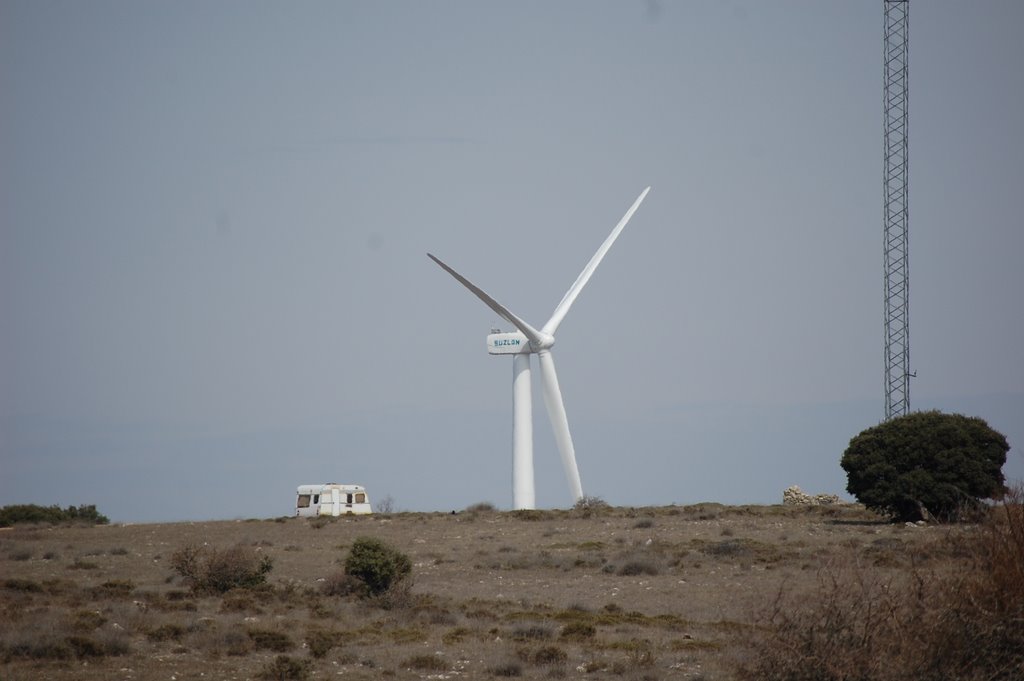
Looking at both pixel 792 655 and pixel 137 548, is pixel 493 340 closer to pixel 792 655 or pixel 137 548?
pixel 137 548

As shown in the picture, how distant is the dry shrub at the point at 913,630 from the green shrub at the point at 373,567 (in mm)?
19357

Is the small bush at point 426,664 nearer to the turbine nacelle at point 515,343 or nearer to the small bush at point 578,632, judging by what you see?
the small bush at point 578,632

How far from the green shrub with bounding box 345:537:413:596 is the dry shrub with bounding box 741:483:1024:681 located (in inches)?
762

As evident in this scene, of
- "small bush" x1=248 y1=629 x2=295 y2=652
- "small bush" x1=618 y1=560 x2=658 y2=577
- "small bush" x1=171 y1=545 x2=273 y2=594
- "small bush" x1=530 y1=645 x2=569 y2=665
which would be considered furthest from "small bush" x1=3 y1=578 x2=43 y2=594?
"small bush" x1=618 y1=560 x2=658 y2=577

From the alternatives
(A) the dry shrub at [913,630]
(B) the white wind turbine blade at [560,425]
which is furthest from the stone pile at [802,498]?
(A) the dry shrub at [913,630]

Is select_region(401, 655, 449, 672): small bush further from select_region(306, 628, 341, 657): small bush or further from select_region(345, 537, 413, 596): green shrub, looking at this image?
select_region(345, 537, 413, 596): green shrub

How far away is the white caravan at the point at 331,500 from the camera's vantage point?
246ft

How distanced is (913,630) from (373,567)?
2065 centimetres

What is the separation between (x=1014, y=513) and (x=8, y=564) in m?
39.6

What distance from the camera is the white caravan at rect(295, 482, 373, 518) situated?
75.0 m

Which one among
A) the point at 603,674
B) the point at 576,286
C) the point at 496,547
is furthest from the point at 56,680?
the point at 576,286

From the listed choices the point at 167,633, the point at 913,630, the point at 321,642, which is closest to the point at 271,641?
the point at 321,642

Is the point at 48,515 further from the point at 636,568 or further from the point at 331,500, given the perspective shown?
the point at 636,568

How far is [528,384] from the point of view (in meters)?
74.8
